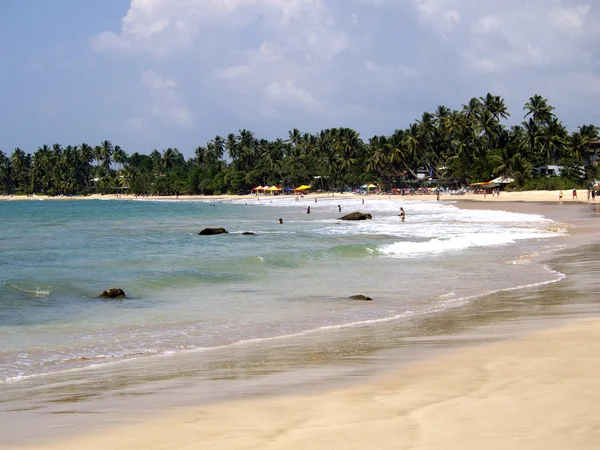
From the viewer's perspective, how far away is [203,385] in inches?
258

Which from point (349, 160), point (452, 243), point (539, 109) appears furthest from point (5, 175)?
point (452, 243)

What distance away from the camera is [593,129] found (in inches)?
3642

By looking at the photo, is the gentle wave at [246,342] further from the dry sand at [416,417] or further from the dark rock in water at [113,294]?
the dark rock in water at [113,294]

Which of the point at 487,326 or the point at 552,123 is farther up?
the point at 552,123

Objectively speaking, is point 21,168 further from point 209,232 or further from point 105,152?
point 209,232

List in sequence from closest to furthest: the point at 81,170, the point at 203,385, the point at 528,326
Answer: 1. the point at 203,385
2. the point at 528,326
3. the point at 81,170

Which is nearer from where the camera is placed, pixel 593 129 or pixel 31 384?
pixel 31 384

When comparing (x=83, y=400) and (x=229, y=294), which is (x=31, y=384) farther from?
(x=229, y=294)

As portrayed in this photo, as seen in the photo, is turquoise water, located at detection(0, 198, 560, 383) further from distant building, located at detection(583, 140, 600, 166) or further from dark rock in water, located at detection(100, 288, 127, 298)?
distant building, located at detection(583, 140, 600, 166)

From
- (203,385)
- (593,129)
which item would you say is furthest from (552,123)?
(203,385)

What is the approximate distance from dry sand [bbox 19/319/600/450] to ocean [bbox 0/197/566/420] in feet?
5.81

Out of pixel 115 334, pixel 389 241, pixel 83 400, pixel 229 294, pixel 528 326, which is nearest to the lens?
pixel 83 400

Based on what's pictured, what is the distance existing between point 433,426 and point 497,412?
575mm

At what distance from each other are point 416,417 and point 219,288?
470 inches
